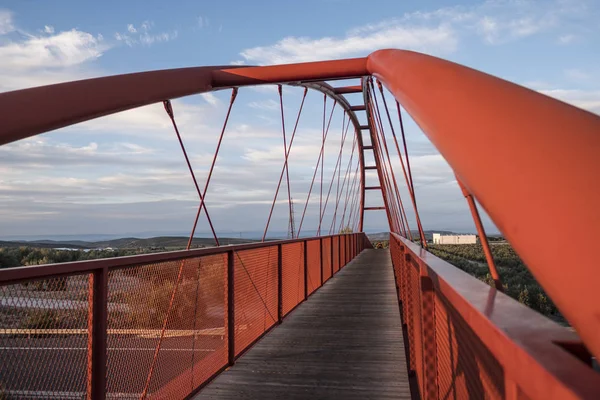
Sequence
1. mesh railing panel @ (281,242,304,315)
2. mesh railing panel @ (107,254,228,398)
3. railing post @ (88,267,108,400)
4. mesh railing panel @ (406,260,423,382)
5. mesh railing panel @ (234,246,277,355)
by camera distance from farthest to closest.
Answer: mesh railing panel @ (281,242,304,315)
mesh railing panel @ (234,246,277,355)
mesh railing panel @ (406,260,423,382)
mesh railing panel @ (107,254,228,398)
railing post @ (88,267,108,400)

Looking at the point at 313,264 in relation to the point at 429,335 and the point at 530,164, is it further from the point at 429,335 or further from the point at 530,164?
the point at 530,164

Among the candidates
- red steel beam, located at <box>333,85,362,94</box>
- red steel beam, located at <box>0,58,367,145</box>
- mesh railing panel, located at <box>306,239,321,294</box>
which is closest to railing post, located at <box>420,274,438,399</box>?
red steel beam, located at <box>0,58,367,145</box>

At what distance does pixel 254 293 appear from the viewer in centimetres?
616

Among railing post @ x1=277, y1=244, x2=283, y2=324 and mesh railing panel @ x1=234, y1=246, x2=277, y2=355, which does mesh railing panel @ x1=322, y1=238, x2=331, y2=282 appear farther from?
mesh railing panel @ x1=234, y1=246, x2=277, y2=355

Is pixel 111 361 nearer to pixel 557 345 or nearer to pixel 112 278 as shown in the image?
pixel 112 278

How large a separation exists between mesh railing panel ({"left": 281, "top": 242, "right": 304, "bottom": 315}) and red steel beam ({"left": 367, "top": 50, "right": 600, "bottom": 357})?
21.4 ft

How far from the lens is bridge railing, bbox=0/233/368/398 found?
2.51 meters

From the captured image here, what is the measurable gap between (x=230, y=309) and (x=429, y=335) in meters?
2.54

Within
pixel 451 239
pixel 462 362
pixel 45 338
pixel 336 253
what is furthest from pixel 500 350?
pixel 451 239

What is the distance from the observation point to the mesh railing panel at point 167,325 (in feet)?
10.7

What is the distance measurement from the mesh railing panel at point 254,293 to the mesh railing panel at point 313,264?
293cm

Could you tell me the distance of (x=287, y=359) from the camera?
5.67 meters

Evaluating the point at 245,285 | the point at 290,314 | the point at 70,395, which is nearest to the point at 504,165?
the point at 70,395


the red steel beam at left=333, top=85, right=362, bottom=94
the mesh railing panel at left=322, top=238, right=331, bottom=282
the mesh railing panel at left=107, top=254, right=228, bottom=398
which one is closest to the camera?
the mesh railing panel at left=107, top=254, right=228, bottom=398
